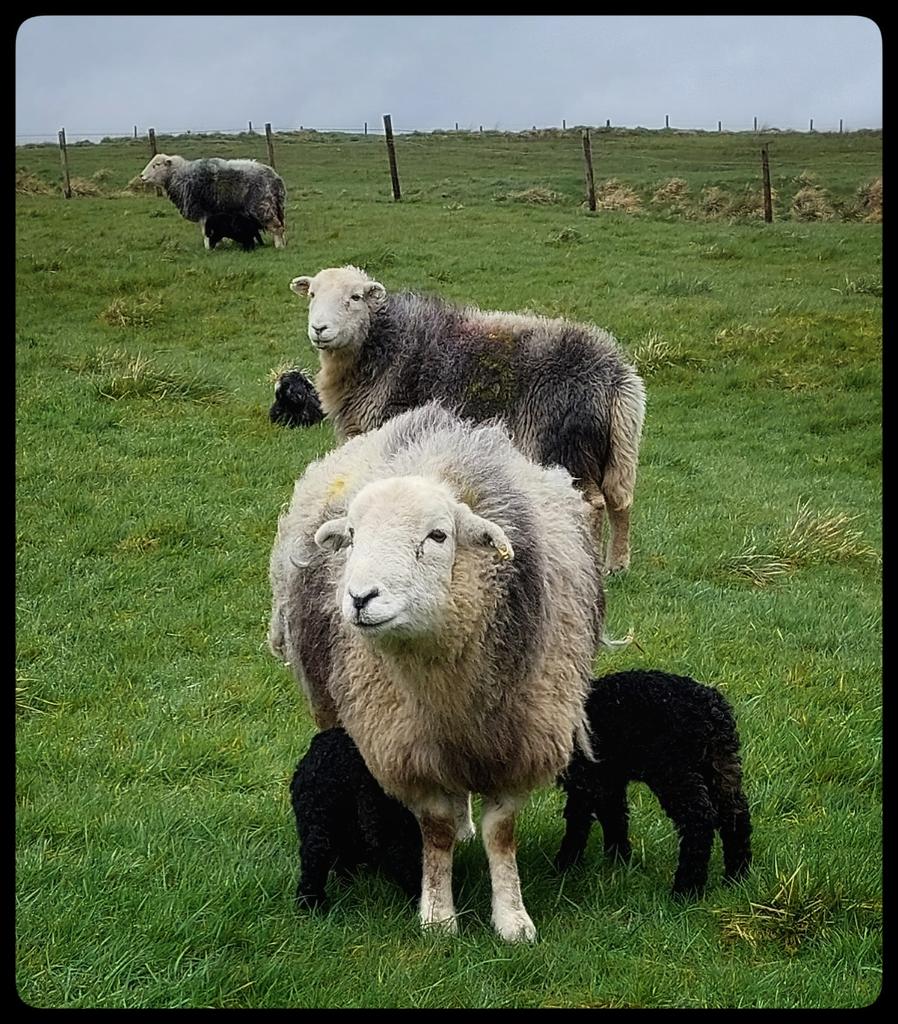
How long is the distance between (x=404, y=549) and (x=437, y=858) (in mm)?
1179

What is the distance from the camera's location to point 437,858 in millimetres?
3869

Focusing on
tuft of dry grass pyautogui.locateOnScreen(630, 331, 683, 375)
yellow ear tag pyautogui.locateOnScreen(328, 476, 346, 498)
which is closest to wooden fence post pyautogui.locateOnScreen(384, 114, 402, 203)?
tuft of dry grass pyautogui.locateOnScreen(630, 331, 683, 375)

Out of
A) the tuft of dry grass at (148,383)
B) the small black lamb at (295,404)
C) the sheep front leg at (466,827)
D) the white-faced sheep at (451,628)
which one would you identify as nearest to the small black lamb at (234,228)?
the tuft of dry grass at (148,383)

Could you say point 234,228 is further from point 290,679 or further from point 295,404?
point 290,679

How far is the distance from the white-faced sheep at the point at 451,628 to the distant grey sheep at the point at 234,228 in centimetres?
1640

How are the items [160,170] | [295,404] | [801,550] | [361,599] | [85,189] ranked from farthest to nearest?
[85,189] < [160,170] < [295,404] < [801,550] < [361,599]

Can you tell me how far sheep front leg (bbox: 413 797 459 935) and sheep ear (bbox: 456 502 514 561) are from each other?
936 mm

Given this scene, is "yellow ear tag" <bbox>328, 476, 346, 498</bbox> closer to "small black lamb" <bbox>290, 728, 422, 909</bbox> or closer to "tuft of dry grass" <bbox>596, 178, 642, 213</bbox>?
"small black lamb" <bbox>290, 728, 422, 909</bbox>

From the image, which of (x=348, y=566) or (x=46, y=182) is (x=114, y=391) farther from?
(x=46, y=182)

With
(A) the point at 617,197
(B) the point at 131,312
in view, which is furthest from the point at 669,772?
(A) the point at 617,197

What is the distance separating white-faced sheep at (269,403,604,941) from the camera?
11.4 ft

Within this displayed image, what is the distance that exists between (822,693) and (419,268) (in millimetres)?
12333

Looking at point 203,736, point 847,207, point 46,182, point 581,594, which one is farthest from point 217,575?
point 46,182

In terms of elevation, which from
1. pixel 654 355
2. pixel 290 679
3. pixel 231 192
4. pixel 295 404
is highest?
pixel 231 192
